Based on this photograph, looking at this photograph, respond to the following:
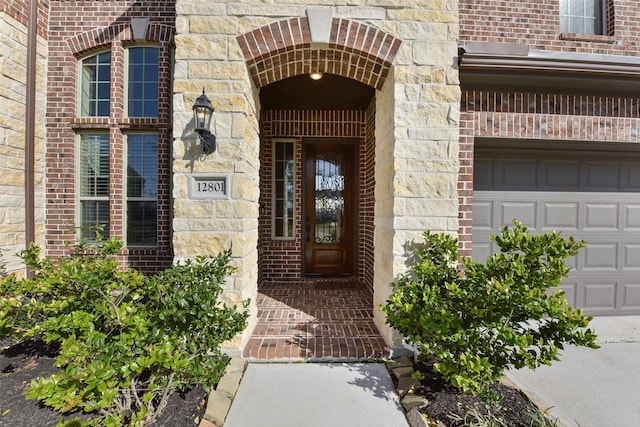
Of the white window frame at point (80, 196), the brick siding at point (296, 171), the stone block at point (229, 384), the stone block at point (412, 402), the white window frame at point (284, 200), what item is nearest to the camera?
the stone block at point (412, 402)

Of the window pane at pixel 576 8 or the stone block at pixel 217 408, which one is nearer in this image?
the stone block at pixel 217 408

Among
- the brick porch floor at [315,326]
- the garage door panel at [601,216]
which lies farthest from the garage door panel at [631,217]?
the brick porch floor at [315,326]

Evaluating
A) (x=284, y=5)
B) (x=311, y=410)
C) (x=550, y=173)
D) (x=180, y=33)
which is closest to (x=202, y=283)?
(x=311, y=410)

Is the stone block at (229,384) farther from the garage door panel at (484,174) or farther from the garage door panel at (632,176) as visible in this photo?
the garage door panel at (632,176)

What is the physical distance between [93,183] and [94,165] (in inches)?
10.2

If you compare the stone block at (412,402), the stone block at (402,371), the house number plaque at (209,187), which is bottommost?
the stone block at (412,402)

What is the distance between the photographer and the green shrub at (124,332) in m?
1.65

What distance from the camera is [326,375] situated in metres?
2.45

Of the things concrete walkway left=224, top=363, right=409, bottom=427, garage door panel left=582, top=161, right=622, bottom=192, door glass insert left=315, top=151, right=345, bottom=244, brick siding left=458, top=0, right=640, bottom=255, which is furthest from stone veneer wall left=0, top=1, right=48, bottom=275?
garage door panel left=582, top=161, right=622, bottom=192

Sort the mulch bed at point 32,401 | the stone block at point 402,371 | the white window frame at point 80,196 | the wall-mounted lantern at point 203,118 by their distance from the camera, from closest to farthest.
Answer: the mulch bed at point 32,401 → the stone block at point 402,371 → the wall-mounted lantern at point 203,118 → the white window frame at point 80,196

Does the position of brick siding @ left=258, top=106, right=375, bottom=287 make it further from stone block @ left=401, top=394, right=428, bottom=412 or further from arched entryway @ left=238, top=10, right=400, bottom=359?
stone block @ left=401, top=394, right=428, bottom=412

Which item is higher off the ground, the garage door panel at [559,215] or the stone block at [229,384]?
the garage door panel at [559,215]

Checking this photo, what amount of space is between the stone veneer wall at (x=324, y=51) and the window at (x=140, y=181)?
1.61m

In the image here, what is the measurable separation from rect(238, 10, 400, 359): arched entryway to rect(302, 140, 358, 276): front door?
0.7 inches
